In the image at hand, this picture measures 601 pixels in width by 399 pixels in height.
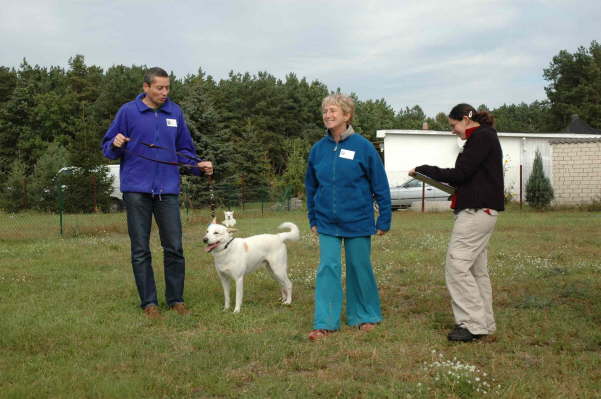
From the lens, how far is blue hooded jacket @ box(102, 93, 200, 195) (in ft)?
19.2

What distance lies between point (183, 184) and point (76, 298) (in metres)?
15.8

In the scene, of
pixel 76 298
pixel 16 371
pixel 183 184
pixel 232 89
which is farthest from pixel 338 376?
pixel 232 89

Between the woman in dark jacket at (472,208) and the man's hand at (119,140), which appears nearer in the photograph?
the woman in dark jacket at (472,208)

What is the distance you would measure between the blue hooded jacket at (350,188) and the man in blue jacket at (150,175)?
1403 millimetres

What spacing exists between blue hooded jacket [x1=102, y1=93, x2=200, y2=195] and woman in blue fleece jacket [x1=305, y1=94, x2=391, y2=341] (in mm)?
1644

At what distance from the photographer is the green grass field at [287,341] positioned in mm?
3764

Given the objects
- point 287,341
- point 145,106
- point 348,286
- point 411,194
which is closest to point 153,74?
point 145,106

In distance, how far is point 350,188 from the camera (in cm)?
523

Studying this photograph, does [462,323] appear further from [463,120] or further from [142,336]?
[142,336]

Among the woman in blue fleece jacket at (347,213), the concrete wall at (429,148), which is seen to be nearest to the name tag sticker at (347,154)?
the woman in blue fleece jacket at (347,213)

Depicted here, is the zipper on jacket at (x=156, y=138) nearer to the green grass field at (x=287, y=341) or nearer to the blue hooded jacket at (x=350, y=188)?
the green grass field at (x=287, y=341)

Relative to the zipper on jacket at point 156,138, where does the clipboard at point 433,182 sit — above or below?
below

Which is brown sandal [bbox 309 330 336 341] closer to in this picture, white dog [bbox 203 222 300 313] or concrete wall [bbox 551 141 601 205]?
white dog [bbox 203 222 300 313]

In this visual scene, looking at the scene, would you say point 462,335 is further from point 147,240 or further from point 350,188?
point 147,240
